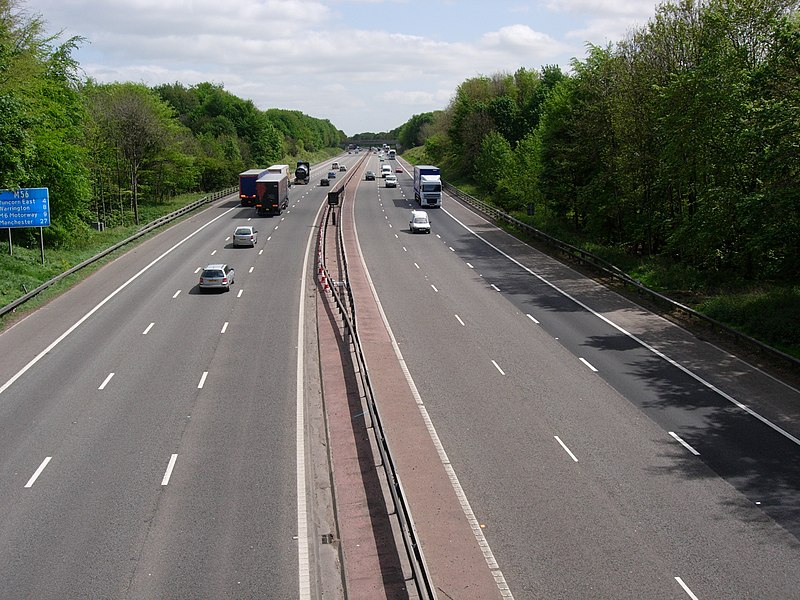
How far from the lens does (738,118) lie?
36812 mm

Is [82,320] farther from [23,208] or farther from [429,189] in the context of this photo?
[429,189]

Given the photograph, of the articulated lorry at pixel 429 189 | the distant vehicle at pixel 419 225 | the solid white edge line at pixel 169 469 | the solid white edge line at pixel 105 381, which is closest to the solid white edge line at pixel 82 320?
the solid white edge line at pixel 105 381

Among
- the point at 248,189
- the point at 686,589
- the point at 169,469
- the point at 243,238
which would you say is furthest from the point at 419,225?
the point at 686,589

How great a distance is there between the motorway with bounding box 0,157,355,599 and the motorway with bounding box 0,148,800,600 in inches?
2.4

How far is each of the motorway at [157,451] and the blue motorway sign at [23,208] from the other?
8356 mm

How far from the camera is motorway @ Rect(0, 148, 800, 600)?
14508mm

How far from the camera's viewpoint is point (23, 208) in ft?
146

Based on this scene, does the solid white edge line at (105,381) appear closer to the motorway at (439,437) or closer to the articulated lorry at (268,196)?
the motorway at (439,437)

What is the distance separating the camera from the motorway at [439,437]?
47.6ft

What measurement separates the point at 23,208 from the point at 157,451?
3034 cm

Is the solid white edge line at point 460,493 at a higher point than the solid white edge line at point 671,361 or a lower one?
lower

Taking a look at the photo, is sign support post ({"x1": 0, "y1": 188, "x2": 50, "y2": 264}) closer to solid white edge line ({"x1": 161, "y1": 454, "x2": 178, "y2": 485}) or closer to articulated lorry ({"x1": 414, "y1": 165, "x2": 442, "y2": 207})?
solid white edge line ({"x1": 161, "y1": 454, "x2": 178, "y2": 485})

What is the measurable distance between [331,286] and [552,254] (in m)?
21.2

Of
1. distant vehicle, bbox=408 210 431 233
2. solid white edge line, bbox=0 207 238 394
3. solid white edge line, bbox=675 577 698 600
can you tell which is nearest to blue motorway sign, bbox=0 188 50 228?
solid white edge line, bbox=0 207 238 394
